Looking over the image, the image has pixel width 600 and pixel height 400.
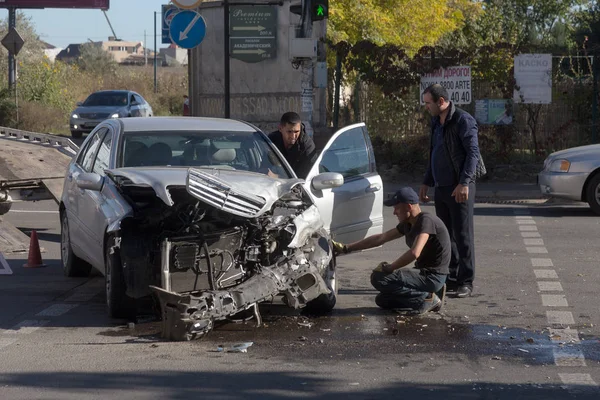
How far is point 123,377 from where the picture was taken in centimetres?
645

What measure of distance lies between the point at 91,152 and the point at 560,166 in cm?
868

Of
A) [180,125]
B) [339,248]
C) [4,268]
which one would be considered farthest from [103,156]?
[339,248]

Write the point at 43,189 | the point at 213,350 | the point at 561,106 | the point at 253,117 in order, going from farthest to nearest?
the point at 253,117, the point at 561,106, the point at 43,189, the point at 213,350

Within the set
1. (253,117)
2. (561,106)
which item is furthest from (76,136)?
(561,106)

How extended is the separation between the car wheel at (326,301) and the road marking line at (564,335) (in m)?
1.75

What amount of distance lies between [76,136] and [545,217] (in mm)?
20517

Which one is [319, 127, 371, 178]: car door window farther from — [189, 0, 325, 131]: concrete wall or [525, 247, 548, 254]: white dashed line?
[189, 0, 325, 131]: concrete wall

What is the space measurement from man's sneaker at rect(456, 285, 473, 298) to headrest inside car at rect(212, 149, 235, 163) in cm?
236

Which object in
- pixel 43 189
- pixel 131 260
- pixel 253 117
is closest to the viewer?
pixel 131 260

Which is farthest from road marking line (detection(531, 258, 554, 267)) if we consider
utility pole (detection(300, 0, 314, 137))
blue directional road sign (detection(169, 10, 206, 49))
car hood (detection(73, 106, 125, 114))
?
car hood (detection(73, 106, 125, 114))

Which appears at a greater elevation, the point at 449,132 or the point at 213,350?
the point at 449,132

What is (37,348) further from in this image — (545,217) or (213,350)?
(545,217)

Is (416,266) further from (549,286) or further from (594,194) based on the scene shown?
(594,194)

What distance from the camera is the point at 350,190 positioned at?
396 inches
